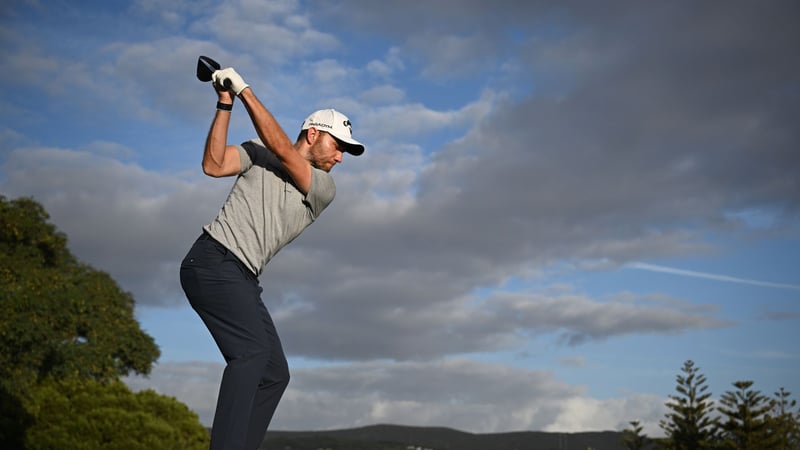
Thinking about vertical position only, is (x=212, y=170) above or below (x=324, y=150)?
below

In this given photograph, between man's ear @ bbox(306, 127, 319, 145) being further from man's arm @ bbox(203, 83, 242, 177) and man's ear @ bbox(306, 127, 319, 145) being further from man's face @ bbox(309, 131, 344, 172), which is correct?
man's arm @ bbox(203, 83, 242, 177)

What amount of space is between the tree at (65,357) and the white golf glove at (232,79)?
54.4ft

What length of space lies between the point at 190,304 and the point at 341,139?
5.22 feet

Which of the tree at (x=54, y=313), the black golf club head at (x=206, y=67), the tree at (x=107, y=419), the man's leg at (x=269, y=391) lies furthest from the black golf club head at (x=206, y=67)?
the tree at (x=54, y=313)

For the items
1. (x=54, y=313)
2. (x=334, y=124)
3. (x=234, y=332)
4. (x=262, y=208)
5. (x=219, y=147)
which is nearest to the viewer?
(x=234, y=332)

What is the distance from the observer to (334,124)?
555 centimetres

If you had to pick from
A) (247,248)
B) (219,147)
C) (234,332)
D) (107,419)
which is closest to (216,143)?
(219,147)

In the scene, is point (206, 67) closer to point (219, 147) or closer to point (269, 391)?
point (219, 147)

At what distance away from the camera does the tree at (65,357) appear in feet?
65.9

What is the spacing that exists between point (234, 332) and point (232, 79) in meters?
1.67

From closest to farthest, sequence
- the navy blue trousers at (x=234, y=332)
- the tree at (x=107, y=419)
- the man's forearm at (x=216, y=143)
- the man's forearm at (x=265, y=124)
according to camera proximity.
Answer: the navy blue trousers at (x=234, y=332), the man's forearm at (x=265, y=124), the man's forearm at (x=216, y=143), the tree at (x=107, y=419)

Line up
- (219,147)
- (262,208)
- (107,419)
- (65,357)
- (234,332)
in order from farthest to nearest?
(65,357) < (107,419) < (262,208) < (219,147) < (234,332)

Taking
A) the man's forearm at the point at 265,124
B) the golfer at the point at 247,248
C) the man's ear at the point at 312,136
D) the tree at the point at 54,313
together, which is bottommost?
the golfer at the point at 247,248

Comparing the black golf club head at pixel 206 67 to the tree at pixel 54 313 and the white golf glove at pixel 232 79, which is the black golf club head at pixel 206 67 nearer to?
the white golf glove at pixel 232 79
